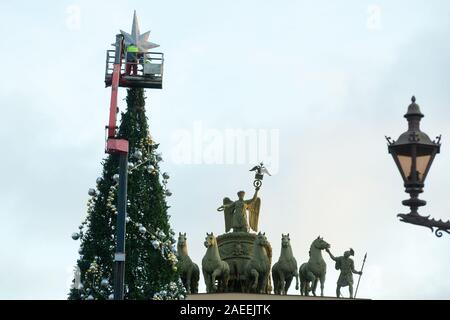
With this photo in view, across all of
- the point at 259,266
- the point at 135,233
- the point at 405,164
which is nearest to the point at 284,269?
the point at 259,266

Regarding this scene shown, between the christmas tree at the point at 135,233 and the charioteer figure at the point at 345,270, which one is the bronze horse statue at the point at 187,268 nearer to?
the charioteer figure at the point at 345,270

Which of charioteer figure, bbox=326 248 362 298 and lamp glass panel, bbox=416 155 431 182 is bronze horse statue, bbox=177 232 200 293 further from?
lamp glass panel, bbox=416 155 431 182

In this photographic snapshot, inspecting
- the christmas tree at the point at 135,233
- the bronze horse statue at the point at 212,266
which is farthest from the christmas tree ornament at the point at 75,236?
the bronze horse statue at the point at 212,266

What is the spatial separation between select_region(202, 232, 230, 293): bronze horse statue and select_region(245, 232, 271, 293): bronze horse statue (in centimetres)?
102

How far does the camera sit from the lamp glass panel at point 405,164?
1512cm

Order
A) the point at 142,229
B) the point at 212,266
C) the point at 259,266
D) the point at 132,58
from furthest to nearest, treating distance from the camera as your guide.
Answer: the point at 259,266, the point at 212,266, the point at 132,58, the point at 142,229

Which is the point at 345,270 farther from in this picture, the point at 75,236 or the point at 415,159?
the point at 415,159

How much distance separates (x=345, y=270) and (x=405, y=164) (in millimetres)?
37896

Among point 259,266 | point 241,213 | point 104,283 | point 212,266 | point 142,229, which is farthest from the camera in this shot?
point 241,213

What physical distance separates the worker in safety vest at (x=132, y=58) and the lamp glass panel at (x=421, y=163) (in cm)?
2640

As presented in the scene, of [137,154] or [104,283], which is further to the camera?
[137,154]

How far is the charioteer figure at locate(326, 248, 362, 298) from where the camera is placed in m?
52.5

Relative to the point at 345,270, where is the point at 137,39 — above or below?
above

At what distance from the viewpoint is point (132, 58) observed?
41406 millimetres
